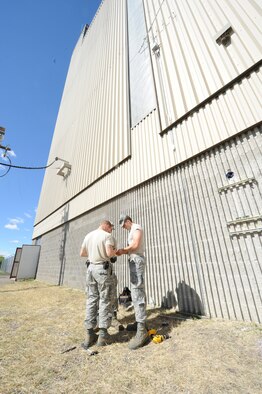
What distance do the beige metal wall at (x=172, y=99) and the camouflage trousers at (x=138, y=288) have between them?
9.57 ft

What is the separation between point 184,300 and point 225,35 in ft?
20.5

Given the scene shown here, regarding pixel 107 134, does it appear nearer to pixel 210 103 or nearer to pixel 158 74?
pixel 158 74

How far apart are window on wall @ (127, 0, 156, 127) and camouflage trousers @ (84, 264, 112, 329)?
5.45 meters

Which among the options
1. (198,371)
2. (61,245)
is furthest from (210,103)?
(61,245)

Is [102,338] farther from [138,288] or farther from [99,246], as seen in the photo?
[99,246]

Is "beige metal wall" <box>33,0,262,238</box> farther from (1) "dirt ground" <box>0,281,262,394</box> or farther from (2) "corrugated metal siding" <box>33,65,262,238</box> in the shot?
(1) "dirt ground" <box>0,281,262,394</box>

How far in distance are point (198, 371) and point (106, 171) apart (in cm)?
711

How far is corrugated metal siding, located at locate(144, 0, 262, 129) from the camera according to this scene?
4.40 meters

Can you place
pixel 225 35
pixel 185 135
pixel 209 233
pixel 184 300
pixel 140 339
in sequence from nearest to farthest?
pixel 140 339 < pixel 209 233 < pixel 184 300 < pixel 225 35 < pixel 185 135

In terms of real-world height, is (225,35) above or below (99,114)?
below

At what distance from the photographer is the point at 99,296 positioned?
324 centimetres

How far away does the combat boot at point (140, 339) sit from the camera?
9.23ft

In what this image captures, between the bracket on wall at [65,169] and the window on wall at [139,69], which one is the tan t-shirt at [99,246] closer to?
the window on wall at [139,69]

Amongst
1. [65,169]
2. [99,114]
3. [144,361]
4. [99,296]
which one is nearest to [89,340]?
[99,296]
